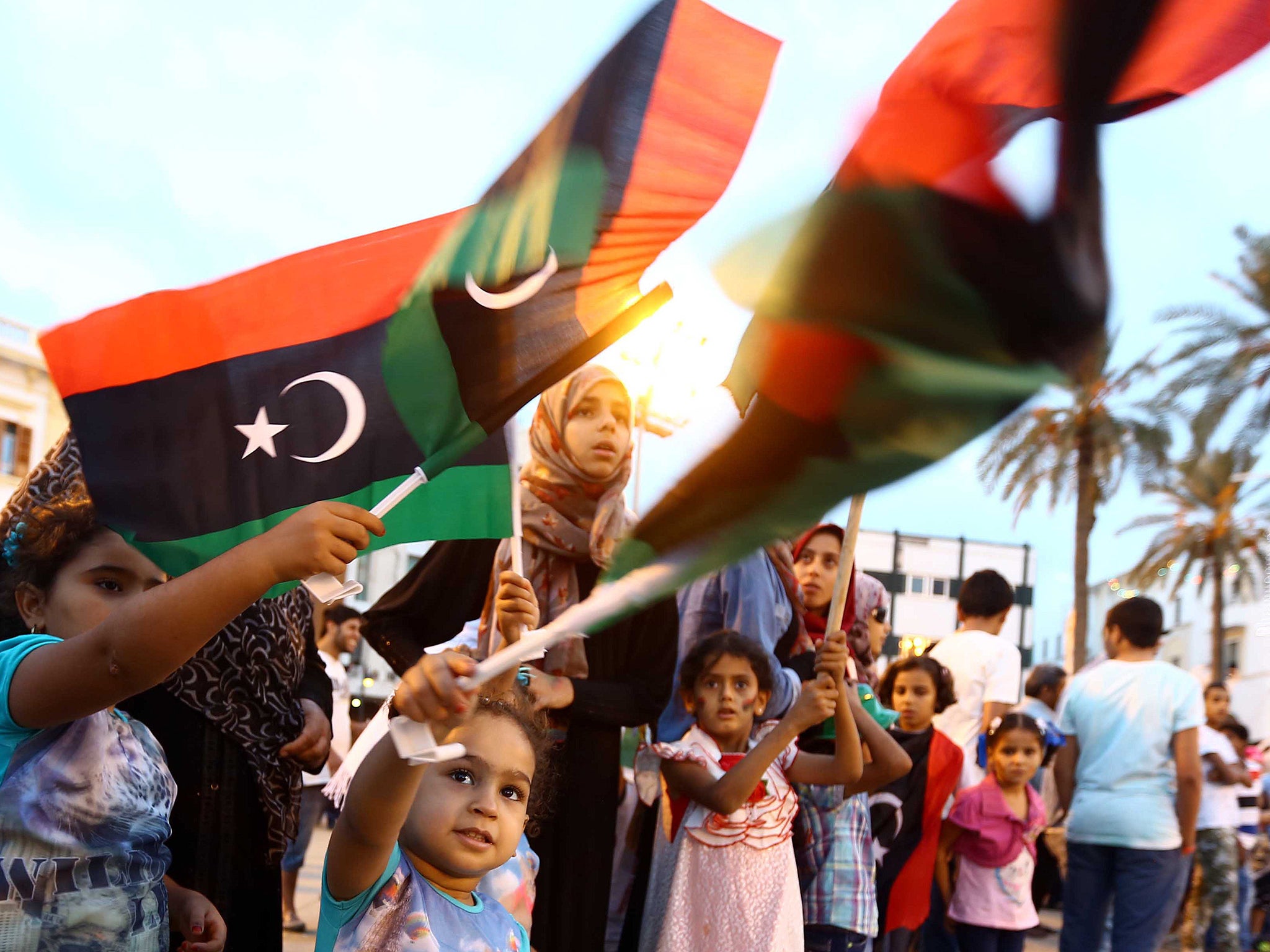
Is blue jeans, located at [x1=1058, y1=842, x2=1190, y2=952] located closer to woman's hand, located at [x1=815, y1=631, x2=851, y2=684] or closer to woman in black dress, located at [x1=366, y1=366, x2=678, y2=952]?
woman's hand, located at [x1=815, y1=631, x2=851, y2=684]

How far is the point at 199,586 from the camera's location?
5.88 feet

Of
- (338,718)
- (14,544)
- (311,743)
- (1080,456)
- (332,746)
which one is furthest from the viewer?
(1080,456)

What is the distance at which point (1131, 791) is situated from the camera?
5898mm

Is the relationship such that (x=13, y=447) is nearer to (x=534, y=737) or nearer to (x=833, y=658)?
(x=833, y=658)

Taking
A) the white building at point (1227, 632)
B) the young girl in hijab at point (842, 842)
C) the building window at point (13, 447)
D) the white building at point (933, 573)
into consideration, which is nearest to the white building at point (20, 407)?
the building window at point (13, 447)

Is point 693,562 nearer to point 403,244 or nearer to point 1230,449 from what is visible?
point 403,244

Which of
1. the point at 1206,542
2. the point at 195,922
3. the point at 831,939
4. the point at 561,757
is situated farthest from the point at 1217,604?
the point at 195,922

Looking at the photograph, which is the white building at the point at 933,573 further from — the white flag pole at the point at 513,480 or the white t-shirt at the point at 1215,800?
the white flag pole at the point at 513,480

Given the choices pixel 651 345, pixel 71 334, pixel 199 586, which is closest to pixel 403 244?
pixel 71 334

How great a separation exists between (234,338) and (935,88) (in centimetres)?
213

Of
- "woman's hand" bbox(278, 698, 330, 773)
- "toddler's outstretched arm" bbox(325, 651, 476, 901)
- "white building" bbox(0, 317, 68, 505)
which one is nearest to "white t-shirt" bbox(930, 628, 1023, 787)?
"woman's hand" bbox(278, 698, 330, 773)

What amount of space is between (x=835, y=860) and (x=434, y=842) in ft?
8.05

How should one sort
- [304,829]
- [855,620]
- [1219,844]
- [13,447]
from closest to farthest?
1. [855,620]
2. [304,829]
3. [1219,844]
4. [13,447]

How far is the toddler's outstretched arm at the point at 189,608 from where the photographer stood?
179 centimetres
